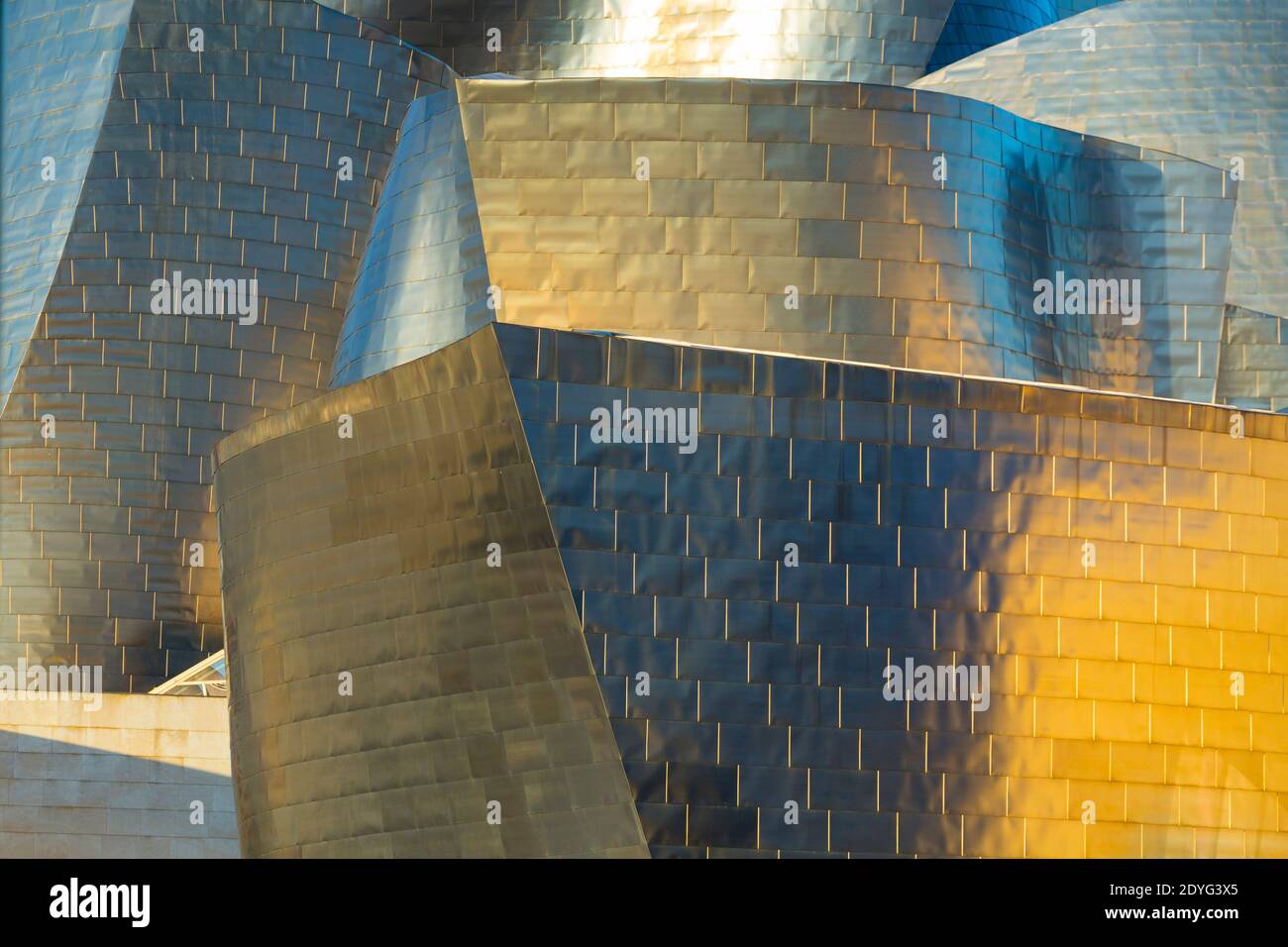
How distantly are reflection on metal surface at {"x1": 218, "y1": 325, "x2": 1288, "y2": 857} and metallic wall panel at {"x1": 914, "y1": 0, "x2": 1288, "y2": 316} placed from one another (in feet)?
30.7

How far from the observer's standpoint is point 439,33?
34.7 meters

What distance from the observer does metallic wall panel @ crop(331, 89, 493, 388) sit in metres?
24.1

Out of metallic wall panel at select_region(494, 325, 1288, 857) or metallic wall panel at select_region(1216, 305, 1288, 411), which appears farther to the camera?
metallic wall panel at select_region(1216, 305, 1288, 411)

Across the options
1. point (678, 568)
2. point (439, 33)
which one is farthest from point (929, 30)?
point (678, 568)

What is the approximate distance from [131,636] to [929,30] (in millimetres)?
14920

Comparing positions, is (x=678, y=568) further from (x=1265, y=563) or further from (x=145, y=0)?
(x=145, y=0)

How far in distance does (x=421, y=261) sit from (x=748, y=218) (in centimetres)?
401
